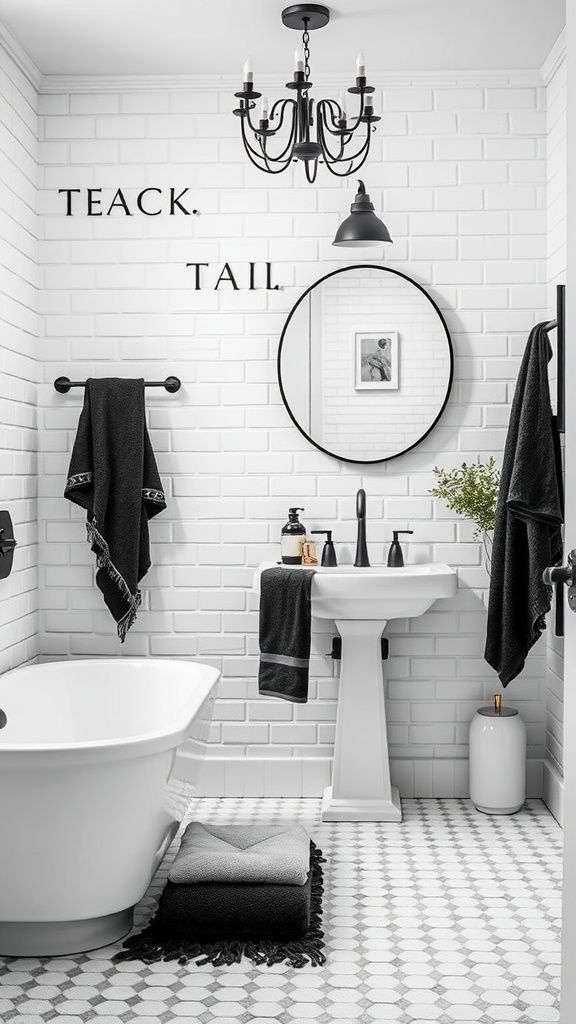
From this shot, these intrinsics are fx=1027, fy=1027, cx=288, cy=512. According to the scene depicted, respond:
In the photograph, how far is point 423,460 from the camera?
4133 millimetres

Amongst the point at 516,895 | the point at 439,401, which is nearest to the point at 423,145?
the point at 439,401

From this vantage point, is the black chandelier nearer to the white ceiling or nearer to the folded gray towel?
the white ceiling

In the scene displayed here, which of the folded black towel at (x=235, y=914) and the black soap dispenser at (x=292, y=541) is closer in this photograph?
the folded black towel at (x=235, y=914)

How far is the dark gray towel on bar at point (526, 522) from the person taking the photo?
11.3ft

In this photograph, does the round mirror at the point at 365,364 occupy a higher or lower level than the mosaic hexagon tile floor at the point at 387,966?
higher

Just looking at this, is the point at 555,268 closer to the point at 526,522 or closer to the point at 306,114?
the point at 526,522

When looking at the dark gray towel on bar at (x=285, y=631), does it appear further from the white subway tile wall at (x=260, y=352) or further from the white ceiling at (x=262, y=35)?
the white ceiling at (x=262, y=35)

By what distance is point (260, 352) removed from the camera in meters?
4.14

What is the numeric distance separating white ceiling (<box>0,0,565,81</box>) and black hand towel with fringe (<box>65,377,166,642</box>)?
123cm

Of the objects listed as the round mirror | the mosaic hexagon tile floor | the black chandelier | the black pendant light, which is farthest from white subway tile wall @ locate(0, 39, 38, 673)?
the black pendant light

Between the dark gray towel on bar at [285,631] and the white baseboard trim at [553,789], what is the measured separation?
1023mm

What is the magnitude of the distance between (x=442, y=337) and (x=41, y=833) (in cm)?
248

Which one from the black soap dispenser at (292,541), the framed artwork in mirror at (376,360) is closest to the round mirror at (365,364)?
the framed artwork in mirror at (376,360)

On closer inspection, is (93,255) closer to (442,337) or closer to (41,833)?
(442,337)
